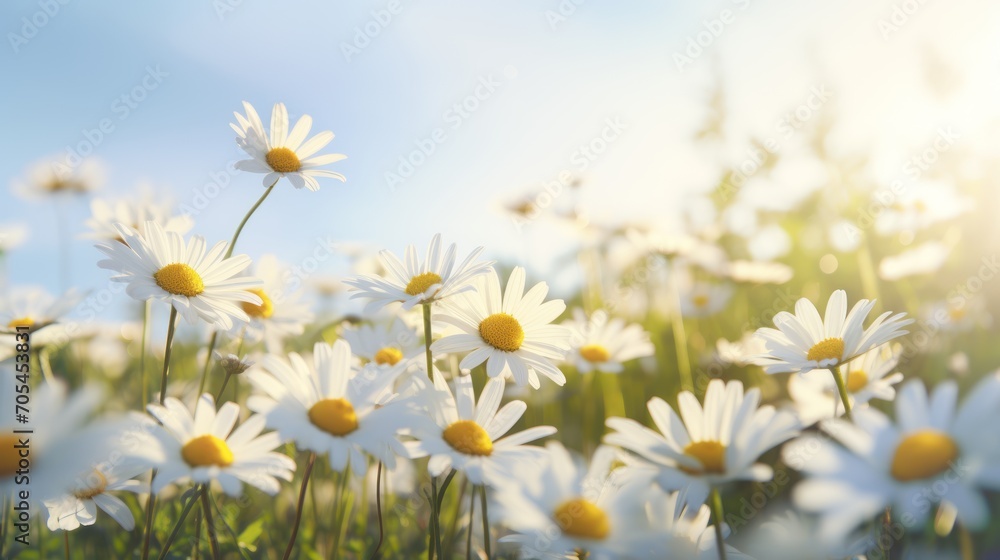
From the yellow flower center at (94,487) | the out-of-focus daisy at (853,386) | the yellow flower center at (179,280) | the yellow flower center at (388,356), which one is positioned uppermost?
the yellow flower center at (179,280)

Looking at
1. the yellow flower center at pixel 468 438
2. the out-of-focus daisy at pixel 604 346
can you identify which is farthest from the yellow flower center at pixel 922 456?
the out-of-focus daisy at pixel 604 346

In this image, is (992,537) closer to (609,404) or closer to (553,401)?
(609,404)

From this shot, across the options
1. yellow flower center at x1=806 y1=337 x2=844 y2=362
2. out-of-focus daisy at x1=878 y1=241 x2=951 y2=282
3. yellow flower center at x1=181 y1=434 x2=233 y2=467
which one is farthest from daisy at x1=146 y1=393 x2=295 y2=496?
out-of-focus daisy at x1=878 y1=241 x2=951 y2=282

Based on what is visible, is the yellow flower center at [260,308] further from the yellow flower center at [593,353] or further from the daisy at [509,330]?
the yellow flower center at [593,353]

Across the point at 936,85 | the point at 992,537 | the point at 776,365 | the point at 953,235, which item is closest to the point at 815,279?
the point at 953,235

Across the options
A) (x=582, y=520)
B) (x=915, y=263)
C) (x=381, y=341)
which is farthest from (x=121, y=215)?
(x=915, y=263)

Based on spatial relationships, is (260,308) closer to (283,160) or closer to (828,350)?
(283,160)
